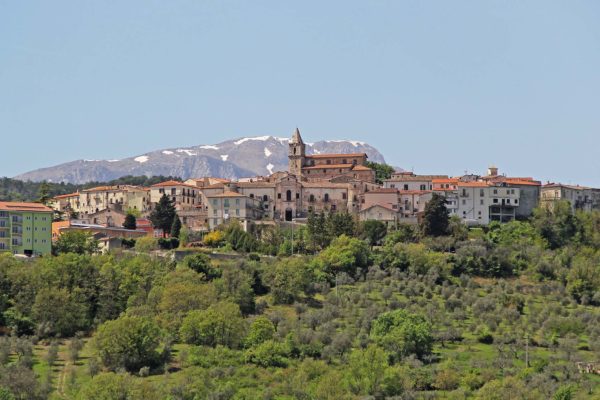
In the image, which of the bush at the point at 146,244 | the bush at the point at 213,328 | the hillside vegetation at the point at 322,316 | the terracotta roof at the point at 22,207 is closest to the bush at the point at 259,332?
the hillside vegetation at the point at 322,316

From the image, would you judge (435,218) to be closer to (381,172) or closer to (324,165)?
(324,165)

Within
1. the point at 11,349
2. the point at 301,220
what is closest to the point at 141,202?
the point at 301,220

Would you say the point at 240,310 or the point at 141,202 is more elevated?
the point at 141,202

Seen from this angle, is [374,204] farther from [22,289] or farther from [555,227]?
[22,289]

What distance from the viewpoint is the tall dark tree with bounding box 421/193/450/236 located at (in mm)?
94875

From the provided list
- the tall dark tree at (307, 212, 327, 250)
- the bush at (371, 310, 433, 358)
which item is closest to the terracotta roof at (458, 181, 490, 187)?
the tall dark tree at (307, 212, 327, 250)

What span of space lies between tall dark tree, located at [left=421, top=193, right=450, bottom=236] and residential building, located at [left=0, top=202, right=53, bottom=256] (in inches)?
1228

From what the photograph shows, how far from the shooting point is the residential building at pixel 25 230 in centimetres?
8956

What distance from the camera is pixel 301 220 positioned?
102688 mm

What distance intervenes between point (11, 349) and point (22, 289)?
29.4 ft

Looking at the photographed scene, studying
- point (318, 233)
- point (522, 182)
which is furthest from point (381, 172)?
point (318, 233)

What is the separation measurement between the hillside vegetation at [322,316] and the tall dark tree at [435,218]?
418 mm

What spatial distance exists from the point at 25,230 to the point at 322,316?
28.1 m

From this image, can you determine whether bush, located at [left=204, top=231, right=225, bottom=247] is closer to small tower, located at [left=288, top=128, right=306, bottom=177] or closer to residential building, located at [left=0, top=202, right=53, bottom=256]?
residential building, located at [left=0, top=202, right=53, bottom=256]
